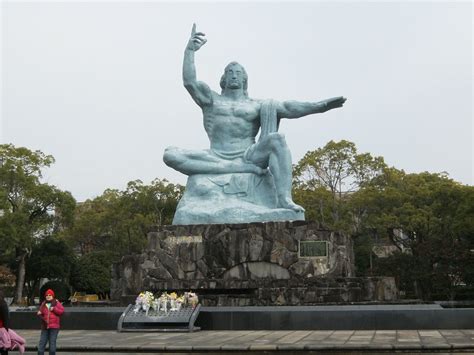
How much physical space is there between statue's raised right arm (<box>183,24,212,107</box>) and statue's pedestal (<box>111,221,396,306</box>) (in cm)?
368

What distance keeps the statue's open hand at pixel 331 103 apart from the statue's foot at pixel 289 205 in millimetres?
2646

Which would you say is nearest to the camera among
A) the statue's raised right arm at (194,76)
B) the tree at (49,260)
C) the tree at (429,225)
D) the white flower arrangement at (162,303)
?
the white flower arrangement at (162,303)

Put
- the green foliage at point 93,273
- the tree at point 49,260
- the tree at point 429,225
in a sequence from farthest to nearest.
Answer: the green foliage at point 93,273 → the tree at point 49,260 → the tree at point 429,225

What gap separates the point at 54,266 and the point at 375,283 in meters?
24.8

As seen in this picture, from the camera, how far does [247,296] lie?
45.2 feet

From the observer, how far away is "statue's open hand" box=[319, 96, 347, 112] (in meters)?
16.2

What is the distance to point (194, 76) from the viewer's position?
16703 mm

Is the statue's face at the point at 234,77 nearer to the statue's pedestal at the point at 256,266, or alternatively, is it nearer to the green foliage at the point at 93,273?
the statue's pedestal at the point at 256,266

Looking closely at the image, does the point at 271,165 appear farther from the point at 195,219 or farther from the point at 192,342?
the point at 192,342

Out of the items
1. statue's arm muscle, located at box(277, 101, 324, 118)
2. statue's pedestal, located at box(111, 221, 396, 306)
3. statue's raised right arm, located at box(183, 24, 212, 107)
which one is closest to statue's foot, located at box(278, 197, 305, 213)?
statue's pedestal, located at box(111, 221, 396, 306)

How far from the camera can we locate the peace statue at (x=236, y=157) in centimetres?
1549

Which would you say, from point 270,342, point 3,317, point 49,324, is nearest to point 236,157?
point 270,342

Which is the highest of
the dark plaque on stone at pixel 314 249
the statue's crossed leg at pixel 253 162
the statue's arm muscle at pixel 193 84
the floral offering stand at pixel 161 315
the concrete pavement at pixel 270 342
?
the statue's arm muscle at pixel 193 84

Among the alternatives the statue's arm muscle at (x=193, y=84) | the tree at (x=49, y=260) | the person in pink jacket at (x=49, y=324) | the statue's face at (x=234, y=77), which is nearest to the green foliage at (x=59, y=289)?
the tree at (x=49, y=260)
